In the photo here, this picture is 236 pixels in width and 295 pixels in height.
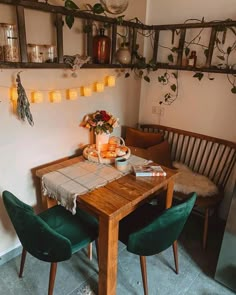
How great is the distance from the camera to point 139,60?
2441 millimetres

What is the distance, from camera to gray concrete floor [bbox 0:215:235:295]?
1743 mm

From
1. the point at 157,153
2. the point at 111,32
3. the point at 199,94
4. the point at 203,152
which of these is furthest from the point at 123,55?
the point at 203,152

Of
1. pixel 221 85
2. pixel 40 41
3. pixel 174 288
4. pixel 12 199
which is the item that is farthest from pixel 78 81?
pixel 174 288

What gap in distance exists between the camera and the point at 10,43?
59.9 inches

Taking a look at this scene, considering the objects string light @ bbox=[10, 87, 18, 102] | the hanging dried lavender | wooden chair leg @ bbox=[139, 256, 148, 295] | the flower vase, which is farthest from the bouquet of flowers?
wooden chair leg @ bbox=[139, 256, 148, 295]

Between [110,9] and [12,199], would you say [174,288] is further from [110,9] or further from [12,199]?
[110,9]

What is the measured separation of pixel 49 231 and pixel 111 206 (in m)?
Result: 0.37

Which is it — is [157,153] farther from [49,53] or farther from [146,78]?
[49,53]

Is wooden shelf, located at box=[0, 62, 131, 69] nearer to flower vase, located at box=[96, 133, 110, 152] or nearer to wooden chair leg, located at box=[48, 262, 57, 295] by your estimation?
flower vase, located at box=[96, 133, 110, 152]

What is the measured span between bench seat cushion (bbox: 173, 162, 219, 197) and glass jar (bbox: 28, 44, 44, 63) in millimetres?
1469

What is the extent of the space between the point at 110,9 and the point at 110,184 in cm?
126

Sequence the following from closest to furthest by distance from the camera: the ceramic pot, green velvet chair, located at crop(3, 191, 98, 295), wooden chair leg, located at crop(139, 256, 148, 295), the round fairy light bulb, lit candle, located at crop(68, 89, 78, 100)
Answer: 1. green velvet chair, located at crop(3, 191, 98, 295)
2. wooden chair leg, located at crop(139, 256, 148, 295)
3. the round fairy light bulb
4. lit candle, located at crop(68, 89, 78, 100)
5. the ceramic pot

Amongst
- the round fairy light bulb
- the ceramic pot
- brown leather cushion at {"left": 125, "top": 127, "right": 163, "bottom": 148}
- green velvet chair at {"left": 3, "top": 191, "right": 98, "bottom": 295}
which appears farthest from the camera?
brown leather cushion at {"left": 125, "top": 127, "right": 163, "bottom": 148}

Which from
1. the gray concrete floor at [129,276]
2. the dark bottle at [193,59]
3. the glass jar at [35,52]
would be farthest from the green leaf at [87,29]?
the gray concrete floor at [129,276]
